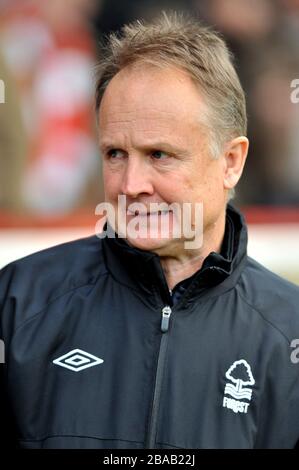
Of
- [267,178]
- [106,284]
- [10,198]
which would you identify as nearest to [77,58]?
[10,198]

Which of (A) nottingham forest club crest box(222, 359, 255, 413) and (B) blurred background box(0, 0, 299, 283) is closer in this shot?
(A) nottingham forest club crest box(222, 359, 255, 413)

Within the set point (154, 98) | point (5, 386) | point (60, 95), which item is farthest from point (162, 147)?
point (60, 95)

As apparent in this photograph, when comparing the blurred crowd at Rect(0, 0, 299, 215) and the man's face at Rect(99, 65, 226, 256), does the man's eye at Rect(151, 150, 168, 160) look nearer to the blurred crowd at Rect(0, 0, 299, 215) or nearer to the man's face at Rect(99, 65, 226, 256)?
the man's face at Rect(99, 65, 226, 256)

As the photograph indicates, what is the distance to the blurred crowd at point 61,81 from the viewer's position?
16.8 feet

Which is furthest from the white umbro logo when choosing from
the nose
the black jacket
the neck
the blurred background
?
the blurred background

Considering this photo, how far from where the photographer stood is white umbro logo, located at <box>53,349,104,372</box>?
7.21ft

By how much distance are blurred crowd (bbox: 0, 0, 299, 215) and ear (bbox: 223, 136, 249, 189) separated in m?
2.79

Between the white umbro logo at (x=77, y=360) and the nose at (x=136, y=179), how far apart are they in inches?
15.5

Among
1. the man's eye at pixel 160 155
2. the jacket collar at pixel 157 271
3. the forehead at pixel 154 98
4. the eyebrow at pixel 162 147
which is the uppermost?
the forehead at pixel 154 98

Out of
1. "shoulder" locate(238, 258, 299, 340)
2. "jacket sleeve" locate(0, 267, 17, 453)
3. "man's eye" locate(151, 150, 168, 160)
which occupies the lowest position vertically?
"jacket sleeve" locate(0, 267, 17, 453)

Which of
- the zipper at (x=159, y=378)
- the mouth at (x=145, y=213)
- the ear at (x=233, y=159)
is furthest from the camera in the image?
the ear at (x=233, y=159)

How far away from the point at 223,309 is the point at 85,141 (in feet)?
10.5

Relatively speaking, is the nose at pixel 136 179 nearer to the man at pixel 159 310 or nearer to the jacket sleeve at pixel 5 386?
the man at pixel 159 310

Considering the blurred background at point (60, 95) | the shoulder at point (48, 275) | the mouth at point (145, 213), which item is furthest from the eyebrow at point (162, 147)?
the blurred background at point (60, 95)
